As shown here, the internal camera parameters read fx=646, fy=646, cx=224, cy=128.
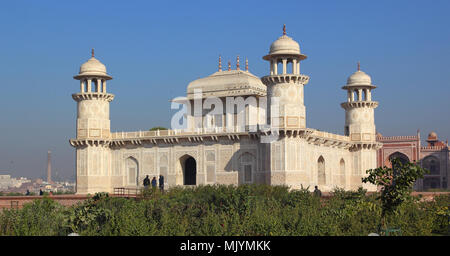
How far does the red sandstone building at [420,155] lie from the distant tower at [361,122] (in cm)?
1487

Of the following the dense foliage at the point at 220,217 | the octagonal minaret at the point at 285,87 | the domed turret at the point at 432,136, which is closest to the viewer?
the dense foliage at the point at 220,217

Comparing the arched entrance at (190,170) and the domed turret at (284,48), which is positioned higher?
the domed turret at (284,48)

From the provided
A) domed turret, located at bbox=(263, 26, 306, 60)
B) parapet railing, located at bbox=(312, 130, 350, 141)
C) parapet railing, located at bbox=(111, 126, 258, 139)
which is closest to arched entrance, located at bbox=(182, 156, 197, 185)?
parapet railing, located at bbox=(111, 126, 258, 139)

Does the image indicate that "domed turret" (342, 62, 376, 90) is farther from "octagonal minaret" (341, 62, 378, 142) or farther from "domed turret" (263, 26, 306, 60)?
"domed turret" (263, 26, 306, 60)

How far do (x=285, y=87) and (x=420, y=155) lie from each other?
2773 cm

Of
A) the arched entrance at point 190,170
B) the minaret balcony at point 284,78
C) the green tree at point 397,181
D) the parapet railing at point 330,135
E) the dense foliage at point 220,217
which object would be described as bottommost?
the dense foliage at point 220,217

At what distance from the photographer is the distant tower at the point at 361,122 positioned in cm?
3941

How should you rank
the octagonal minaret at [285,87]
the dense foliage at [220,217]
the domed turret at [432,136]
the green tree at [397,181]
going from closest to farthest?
the dense foliage at [220,217]
the green tree at [397,181]
the octagonal minaret at [285,87]
the domed turret at [432,136]

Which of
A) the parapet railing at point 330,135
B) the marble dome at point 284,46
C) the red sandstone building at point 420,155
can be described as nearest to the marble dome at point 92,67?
the marble dome at point 284,46

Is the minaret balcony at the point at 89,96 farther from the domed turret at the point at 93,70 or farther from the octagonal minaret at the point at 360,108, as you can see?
the octagonal minaret at the point at 360,108

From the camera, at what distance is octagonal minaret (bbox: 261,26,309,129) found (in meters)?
31.4

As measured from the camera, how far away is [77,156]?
36.0 m

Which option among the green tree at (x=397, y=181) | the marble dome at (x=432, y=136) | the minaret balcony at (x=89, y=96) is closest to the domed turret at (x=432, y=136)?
the marble dome at (x=432, y=136)

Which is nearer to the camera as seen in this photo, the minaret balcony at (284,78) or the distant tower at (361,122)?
the minaret balcony at (284,78)
